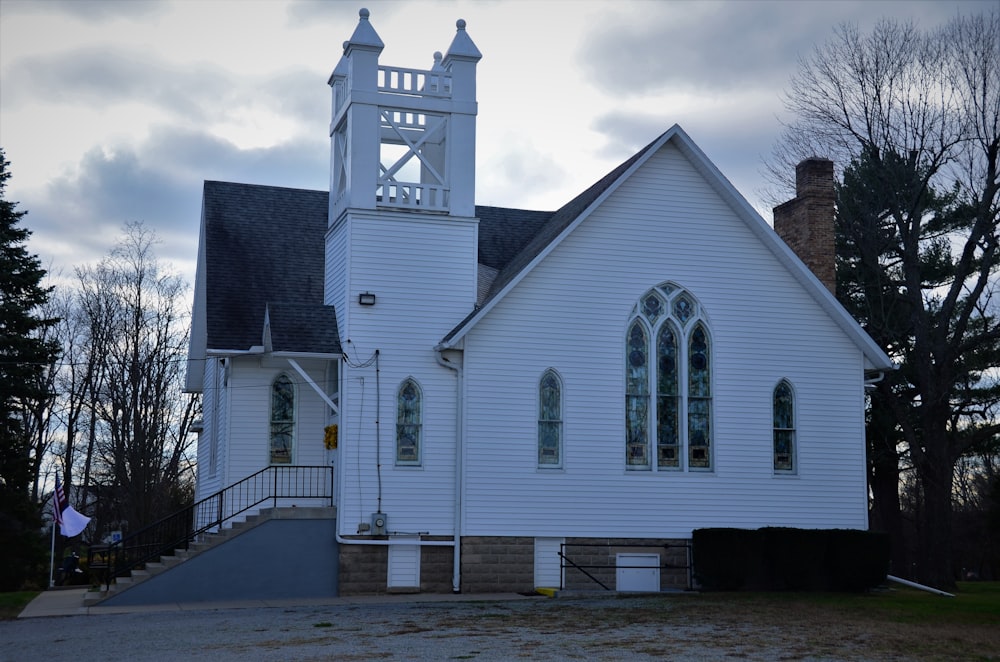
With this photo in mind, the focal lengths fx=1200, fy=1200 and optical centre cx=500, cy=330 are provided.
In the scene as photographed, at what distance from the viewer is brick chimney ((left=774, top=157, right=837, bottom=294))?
1068 inches

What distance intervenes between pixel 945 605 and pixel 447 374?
33.0ft

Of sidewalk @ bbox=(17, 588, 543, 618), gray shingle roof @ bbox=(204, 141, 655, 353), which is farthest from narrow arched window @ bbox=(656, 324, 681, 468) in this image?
sidewalk @ bbox=(17, 588, 543, 618)

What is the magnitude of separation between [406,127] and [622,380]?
22.7 feet

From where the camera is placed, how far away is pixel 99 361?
4381 cm

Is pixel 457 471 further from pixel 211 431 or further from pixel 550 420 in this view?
pixel 211 431

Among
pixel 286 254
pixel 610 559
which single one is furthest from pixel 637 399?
pixel 286 254

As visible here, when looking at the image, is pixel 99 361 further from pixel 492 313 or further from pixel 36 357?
Answer: pixel 492 313

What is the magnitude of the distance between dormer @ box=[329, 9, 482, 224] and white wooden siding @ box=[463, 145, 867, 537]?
8.68 feet

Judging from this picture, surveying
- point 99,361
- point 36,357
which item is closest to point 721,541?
point 36,357

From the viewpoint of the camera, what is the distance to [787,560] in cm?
2339

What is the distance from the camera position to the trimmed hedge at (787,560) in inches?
912

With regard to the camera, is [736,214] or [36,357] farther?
[36,357]

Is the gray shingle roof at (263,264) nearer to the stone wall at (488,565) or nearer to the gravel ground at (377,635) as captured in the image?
the stone wall at (488,565)

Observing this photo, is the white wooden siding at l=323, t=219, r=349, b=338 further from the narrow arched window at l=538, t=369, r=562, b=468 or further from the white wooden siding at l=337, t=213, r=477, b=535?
the narrow arched window at l=538, t=369, r=562, b=468
